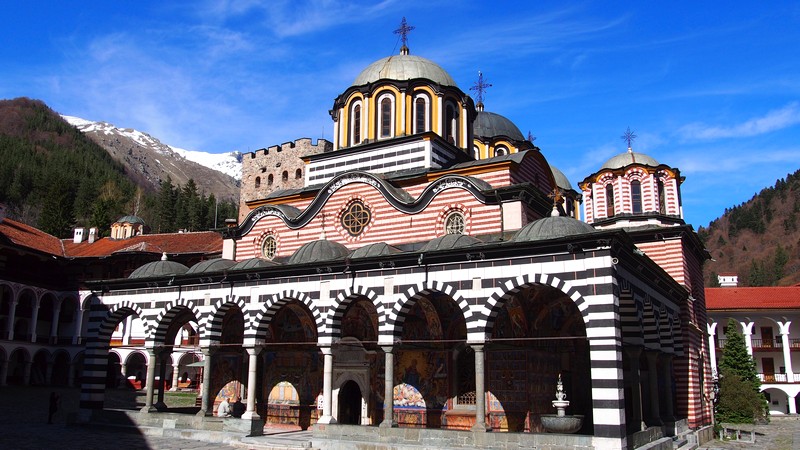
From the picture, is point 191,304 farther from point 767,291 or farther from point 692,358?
point 767,291

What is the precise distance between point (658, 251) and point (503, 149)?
11538 millimetres

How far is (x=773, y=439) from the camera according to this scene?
2373 centimetres

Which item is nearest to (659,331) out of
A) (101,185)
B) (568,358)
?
(568,358)

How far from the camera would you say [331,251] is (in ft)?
61.7

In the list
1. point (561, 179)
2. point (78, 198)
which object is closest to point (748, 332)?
point (561, 179)

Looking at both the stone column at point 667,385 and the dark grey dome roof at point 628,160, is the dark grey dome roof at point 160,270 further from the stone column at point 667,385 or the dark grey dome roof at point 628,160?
the dark grey dome roof at point 628,160

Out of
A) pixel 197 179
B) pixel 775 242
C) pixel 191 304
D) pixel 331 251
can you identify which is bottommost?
pixel 191 304

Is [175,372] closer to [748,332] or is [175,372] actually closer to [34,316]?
[34,316]

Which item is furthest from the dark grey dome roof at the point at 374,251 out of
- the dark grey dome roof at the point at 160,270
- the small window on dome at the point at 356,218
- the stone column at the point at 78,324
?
the stone column at the point at 78,324

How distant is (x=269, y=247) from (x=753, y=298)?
110 feet

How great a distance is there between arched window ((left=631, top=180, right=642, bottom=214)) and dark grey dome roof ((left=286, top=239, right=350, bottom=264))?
1322 cm

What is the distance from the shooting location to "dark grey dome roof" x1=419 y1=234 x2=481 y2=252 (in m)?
16.3

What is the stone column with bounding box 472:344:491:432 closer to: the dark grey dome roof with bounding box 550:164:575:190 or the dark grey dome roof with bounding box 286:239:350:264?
the dark grey dome roof with bounding box 286:239:350:264

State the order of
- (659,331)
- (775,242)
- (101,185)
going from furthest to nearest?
(775,242), (101,185), (659,331)
